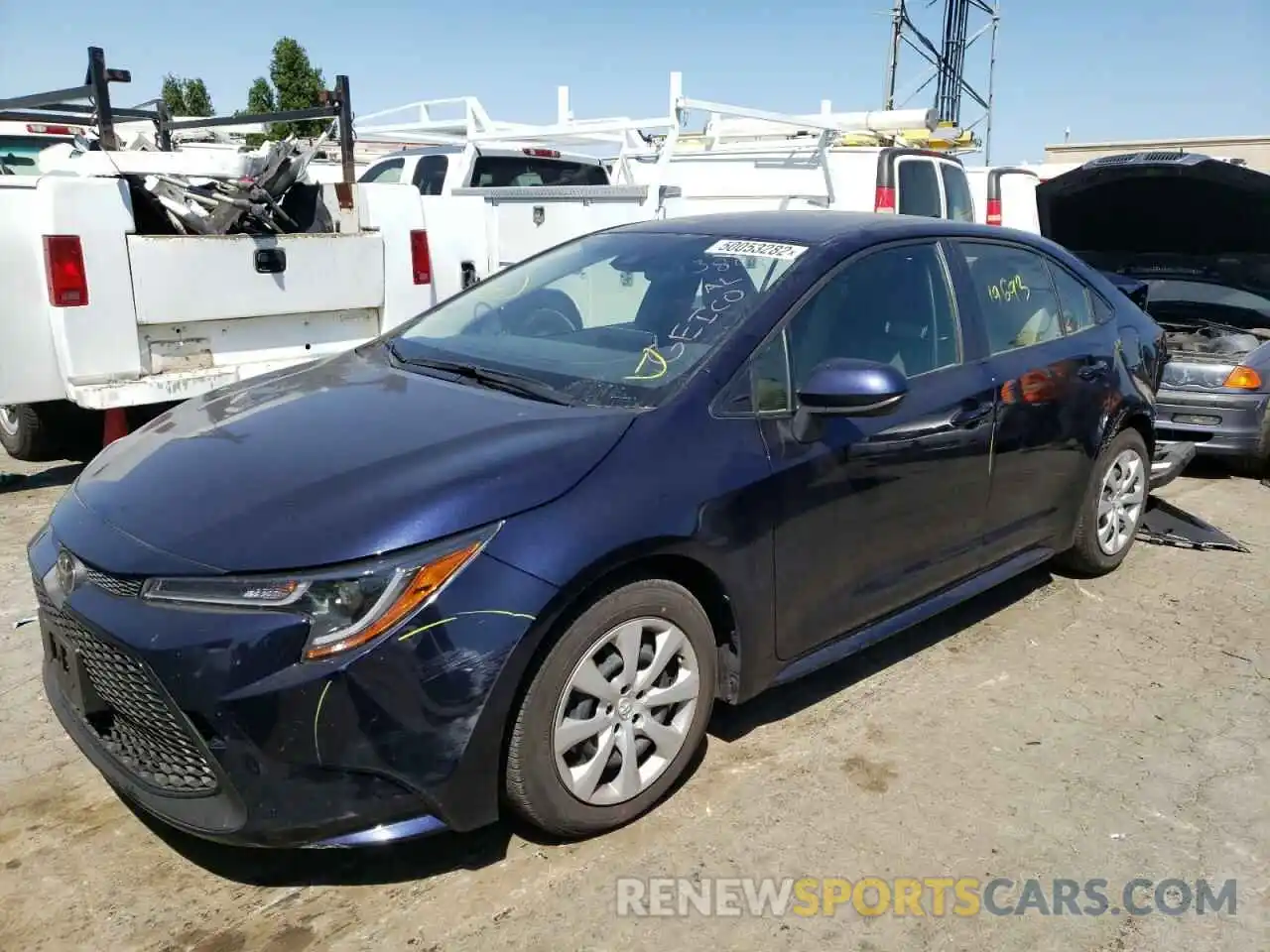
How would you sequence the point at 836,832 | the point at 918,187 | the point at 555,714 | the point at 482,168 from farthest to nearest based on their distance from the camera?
the point at 918,187
the point at 482,168
the point at 836,832
the point at 555,714

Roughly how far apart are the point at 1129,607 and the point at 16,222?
5.47 m

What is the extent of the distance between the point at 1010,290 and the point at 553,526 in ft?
8.19

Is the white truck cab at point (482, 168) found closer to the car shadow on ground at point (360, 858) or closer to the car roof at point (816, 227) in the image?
the car roof at point (816, 227)

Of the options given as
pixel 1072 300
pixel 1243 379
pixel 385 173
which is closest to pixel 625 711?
pixel 1072 300

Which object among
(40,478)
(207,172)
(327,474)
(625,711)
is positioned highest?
(207,172)

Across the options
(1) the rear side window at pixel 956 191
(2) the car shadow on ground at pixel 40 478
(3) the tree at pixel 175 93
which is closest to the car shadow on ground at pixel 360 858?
(2) the car shadow on ground at pixel 40 478

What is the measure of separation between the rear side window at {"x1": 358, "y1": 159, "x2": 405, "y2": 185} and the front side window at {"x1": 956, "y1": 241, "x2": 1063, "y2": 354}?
7397mm

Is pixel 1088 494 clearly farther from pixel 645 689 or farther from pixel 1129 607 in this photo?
pixel 645 689

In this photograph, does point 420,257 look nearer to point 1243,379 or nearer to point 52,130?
point 52,130

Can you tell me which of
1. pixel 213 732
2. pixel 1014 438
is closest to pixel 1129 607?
pixel 1014 438

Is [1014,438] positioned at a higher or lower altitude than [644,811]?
higher

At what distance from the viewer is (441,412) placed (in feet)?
9.77

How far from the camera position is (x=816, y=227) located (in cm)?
369

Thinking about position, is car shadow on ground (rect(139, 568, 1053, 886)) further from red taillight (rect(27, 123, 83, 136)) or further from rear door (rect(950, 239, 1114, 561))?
red taillight (rect(27, 123, 83, 136))
